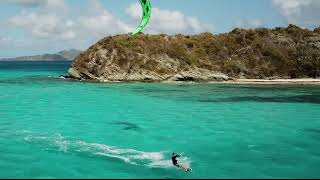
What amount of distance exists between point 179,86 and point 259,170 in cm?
4717

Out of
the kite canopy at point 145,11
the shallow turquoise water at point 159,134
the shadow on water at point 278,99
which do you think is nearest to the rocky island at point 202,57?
the kite canopy at point 145,11

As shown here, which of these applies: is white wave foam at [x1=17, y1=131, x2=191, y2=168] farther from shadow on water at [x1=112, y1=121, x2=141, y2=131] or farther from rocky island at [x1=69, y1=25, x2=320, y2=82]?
rocky island at [x1=69, y1=25, x2=320, y2=82]

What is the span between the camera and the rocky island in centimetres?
7994

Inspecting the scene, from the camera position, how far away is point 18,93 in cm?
6197

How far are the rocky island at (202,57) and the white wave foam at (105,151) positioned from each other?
48.2 metres

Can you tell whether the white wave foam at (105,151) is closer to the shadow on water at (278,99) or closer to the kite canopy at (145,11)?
the shadow on water at (278,99)

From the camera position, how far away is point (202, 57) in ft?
280

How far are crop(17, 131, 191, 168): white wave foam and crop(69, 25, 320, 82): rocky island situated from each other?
48204 millimetres

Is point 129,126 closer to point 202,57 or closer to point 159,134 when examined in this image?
point 159,134

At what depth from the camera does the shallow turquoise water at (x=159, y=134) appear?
2350 cm

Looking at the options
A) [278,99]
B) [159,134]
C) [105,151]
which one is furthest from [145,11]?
[105,151]

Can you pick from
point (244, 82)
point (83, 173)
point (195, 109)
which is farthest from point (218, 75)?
point (83, 173)

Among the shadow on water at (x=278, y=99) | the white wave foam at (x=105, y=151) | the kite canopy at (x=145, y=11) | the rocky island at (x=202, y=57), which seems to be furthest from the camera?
the kite canopy at (x=145, y=11)

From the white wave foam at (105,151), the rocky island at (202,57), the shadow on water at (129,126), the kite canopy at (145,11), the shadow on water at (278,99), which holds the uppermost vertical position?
the kite canopy at (145,11)
